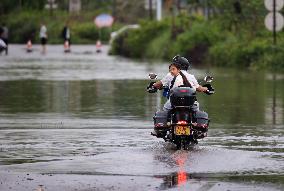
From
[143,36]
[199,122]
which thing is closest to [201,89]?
[199,122]

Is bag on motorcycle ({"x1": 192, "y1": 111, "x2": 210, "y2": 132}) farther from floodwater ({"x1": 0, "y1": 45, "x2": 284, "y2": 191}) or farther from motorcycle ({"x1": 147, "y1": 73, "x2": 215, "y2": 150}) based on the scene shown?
floodwater ({"x1": 0, "y1": 45, "x2": 284, "y2": 191})

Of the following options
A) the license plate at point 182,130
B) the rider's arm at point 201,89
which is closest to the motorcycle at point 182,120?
the license plate at point 182,130

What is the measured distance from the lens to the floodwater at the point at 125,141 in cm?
1325

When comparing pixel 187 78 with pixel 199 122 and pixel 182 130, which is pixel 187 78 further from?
pixel 182 130

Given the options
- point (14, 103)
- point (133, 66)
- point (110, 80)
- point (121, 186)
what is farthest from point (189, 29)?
point (121, 186)

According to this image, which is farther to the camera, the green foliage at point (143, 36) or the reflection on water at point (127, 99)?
the green foliage at point (143, 36)

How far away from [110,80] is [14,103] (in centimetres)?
1038

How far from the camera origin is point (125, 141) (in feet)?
59.7

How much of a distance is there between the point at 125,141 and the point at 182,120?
1.85m

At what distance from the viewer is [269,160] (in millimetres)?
15266

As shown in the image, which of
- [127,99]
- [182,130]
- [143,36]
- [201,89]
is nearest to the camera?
[182,130]

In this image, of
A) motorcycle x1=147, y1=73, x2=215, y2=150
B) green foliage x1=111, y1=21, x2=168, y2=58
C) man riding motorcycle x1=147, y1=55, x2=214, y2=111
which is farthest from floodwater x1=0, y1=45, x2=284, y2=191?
green foliage x1=111, y1=21, x2=168, y2=58

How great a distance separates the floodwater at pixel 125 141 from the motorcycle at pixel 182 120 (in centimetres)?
20

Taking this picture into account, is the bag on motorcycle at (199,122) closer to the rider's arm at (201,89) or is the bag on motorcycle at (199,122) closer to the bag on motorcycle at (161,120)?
the bag on motorcycle at (161,120)
